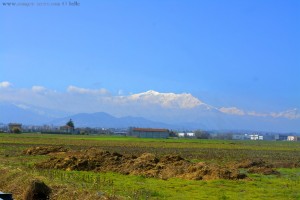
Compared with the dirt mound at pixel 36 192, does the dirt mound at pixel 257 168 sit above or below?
below

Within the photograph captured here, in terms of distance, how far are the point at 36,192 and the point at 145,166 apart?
13715 mm

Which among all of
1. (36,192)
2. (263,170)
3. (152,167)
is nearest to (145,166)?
(152,167)

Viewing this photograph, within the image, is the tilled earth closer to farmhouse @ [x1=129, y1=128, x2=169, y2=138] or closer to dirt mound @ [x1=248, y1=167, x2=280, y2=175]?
dirt mound @ [x1=248, y1=167, x2=280, y2=175]

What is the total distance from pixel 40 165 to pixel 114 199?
53.5ft

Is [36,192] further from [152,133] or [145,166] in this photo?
[152,133]

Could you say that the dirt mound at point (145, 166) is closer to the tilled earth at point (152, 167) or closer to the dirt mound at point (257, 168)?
the tilled earth at point (152, 167)

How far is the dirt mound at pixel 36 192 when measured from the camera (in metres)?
14.0

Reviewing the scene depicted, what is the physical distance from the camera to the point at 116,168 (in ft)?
91.9

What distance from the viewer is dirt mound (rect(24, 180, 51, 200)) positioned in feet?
45.9

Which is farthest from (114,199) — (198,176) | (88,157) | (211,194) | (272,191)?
(88,157)

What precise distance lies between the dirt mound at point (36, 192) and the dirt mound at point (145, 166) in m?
10.5

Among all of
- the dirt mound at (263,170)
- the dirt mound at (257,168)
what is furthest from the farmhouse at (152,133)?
the dirt mound at (263,170)

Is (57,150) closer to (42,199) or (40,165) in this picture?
(40,165)

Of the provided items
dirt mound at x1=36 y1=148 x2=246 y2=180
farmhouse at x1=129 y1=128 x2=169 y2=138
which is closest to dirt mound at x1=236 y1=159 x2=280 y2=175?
dirt mound at x1=36 y1=148 x2=246 y2=180
